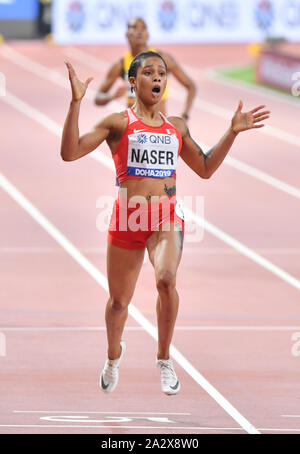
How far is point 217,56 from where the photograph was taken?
1361 inches

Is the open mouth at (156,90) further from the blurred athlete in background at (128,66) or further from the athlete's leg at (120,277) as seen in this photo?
the blurred athlete in background at (128,66)

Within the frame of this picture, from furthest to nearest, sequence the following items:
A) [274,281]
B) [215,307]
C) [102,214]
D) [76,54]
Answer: [76,54] < [102,214] < [274,281] < [215,307]

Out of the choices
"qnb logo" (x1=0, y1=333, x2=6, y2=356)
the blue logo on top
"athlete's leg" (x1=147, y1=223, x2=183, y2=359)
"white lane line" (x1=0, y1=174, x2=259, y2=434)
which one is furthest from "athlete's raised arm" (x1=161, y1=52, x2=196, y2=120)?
the blue logo on top

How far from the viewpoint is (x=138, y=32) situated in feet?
40.9

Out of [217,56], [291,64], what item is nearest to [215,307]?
[291,64]

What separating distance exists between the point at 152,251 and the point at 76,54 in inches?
1084

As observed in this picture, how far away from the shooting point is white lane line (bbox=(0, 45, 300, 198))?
17.3 m

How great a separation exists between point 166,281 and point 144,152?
0.85 meters

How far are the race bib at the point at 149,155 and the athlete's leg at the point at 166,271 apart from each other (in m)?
0.38

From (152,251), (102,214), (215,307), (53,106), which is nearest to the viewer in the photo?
(152,251)

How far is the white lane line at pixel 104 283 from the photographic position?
303 inches

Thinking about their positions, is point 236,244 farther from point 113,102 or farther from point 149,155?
point 113,102

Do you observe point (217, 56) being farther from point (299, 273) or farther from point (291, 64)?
point (299, 273)

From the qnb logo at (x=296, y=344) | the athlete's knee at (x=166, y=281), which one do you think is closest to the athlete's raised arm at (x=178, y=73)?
the qnb logo at (x=296, y=344)
